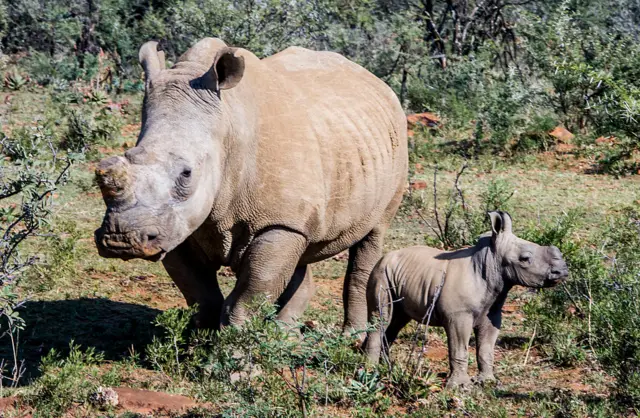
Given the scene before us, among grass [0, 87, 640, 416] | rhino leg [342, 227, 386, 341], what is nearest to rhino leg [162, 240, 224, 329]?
grass [0, 87, 640, 416]

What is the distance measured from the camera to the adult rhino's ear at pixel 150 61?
5.50 meters

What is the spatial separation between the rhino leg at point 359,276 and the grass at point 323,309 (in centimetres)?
28

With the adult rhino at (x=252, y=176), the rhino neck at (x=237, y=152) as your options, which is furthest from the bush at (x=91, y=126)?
the rhino neck at (x=237, y=152)

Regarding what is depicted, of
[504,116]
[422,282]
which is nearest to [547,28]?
[504,116]

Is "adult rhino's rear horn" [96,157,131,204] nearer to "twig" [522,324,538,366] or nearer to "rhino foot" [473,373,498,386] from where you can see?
"rhino foot" [473,373,498,386]

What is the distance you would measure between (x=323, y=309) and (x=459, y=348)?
232 cm

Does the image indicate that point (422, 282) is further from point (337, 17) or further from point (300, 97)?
point (337, 17)

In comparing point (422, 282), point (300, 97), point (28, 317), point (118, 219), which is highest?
point (300, 97)

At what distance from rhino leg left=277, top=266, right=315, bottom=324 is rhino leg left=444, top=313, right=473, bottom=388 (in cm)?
145

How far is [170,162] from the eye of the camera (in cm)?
488

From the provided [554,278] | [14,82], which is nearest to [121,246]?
[554,278]

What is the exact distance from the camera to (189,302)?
630 cm

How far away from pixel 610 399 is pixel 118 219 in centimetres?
281

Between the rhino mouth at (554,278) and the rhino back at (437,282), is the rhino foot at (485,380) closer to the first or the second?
the rhino back at (437,282)
